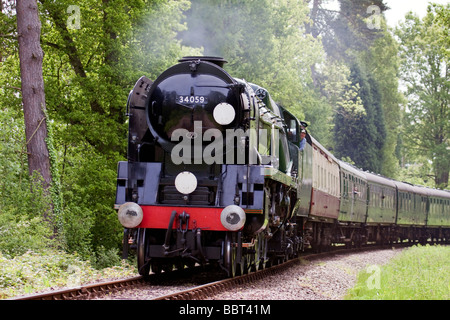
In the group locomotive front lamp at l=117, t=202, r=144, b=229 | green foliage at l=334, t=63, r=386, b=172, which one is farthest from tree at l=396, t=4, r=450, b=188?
locomotive front lamp at l=117, t=202, r=144, b=229

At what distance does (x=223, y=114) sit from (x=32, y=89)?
807cm

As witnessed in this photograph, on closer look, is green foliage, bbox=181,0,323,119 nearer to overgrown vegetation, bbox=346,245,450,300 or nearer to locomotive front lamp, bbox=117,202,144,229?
overgrown vegetation, bbox=346,245,450,300

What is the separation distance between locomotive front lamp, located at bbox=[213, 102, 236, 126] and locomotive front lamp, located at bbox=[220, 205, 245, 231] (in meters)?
1.43

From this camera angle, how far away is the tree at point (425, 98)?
5459 centimetres

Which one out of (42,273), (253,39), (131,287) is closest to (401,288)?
(131,287)

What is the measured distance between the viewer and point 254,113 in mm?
10820

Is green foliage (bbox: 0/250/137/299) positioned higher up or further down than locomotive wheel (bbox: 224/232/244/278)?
further down

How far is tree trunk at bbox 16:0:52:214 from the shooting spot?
1634 centimetres

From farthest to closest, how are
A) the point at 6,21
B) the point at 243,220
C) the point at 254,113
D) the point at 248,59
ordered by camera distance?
Result: 1. the point at 248,59
2. the point at 6,21
3. the point at 254,113
4. the point at 243,220

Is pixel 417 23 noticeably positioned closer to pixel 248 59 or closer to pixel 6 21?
pixel 248 59

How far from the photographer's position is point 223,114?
34.0ft

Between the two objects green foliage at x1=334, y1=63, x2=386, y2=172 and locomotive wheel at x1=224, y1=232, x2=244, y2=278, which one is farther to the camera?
green foliage at x1=334, y1=63, x2=386, y2=172

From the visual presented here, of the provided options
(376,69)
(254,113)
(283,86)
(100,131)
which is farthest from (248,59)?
(376,69)
